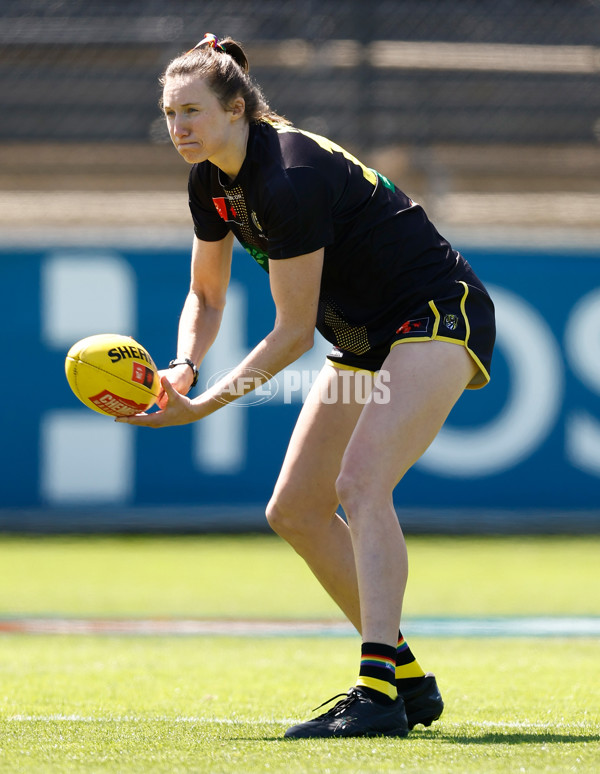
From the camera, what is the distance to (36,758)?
10.2 ft

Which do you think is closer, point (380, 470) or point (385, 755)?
point (385, 755)

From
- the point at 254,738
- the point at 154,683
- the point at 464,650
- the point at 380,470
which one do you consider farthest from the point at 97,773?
the point at 464,650

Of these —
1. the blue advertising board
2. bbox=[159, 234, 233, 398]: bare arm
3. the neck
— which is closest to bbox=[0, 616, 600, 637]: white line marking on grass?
bbox=[159, 234, 233, 398]: bare arm

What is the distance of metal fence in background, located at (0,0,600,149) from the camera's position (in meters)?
12.4

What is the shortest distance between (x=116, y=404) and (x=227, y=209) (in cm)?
73

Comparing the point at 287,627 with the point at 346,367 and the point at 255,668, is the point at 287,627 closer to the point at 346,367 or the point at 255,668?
the point at 255,668

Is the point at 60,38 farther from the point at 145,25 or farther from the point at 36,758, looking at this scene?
the point at 36,758

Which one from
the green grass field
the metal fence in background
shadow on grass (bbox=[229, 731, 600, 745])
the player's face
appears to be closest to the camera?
the green grass field

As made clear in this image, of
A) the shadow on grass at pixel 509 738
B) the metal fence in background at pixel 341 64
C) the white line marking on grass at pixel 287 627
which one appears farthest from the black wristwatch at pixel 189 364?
the metal fence in background at pixel 341 64

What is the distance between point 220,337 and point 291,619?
410 centimetres

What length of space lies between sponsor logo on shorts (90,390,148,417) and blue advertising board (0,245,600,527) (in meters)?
6.54

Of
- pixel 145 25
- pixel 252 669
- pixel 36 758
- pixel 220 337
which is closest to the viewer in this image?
pixel 36 758

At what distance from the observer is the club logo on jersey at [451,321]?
3.68 m

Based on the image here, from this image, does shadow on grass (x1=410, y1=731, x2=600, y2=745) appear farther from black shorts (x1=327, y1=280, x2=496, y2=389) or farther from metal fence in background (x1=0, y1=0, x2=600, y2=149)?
metal fence in background (x1=0, y1=0, x2=600, y2=149)
